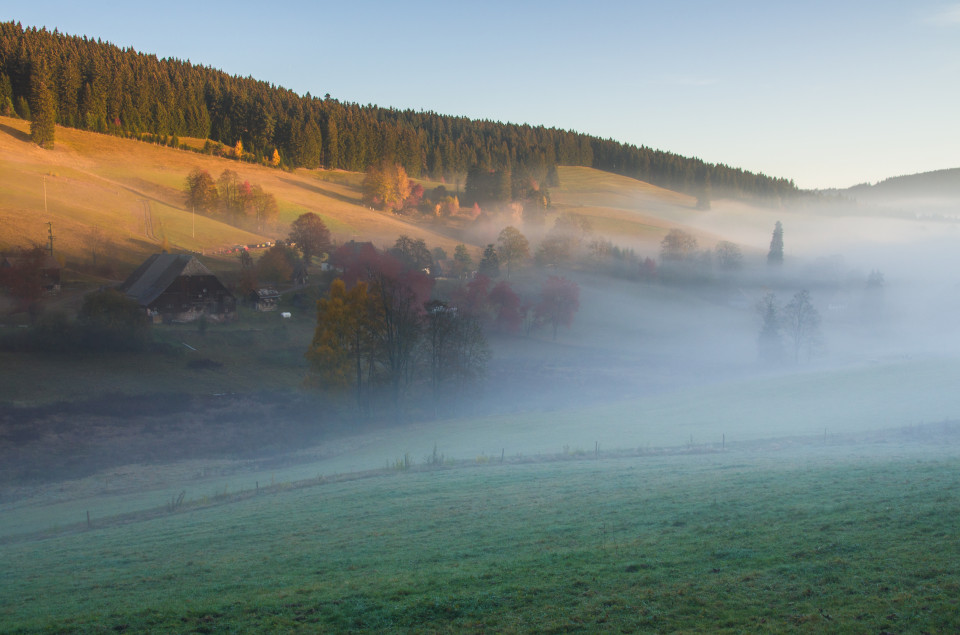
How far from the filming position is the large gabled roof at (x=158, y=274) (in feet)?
193

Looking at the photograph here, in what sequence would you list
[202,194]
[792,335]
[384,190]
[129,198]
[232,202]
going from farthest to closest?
[384,190] → [232,202] → [202,194] → [129,198] → [792,335]

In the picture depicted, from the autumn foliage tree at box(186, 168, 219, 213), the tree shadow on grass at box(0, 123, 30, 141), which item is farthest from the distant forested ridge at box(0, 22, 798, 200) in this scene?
the autumn foliage tree at box(186, 168, 219, 213)

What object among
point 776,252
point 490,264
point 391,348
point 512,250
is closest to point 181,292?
point 391,348

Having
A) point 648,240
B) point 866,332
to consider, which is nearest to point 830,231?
point 648,240

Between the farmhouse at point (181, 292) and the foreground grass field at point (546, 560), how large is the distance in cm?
4267

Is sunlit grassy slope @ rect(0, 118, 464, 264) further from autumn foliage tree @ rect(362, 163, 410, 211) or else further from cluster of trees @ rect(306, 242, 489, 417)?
cluster of trees @ rect(306, 242, 489, 417)

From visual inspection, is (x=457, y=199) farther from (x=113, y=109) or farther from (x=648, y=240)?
(x=113, y=109)

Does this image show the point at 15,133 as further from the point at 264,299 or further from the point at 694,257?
the point at 694,257

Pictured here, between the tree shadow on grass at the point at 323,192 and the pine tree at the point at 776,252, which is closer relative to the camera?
the pine tree at the point at 776,252

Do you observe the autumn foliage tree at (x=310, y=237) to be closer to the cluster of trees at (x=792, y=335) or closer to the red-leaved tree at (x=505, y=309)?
the red-leaved tree at (x=505, y=309)

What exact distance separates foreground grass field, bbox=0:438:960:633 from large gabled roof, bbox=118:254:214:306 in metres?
43.9

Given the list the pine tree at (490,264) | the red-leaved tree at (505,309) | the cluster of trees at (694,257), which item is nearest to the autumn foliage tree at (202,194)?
the pine tree at (490,264)

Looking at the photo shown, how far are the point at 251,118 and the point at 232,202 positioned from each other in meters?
47.6

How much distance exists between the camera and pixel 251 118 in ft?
458
